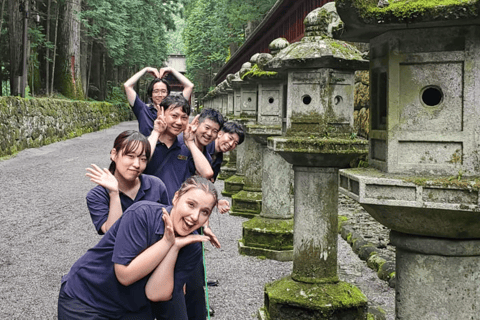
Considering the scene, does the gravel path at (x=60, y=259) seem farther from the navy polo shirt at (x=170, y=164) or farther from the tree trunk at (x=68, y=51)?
the tree trunk at (x=68, y=51)

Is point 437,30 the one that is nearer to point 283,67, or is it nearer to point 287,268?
point 283,67

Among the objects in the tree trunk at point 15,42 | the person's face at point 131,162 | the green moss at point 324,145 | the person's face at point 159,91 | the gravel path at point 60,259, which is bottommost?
the gravel path at point 60,259

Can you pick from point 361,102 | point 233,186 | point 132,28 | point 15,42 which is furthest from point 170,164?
point 132,28

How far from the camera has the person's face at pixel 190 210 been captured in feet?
7.45

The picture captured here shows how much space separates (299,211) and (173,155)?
1362 millimetres

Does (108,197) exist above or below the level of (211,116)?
below

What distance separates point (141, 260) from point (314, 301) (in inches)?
102

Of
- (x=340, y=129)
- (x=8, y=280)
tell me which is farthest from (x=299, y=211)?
(x=8, y=280)

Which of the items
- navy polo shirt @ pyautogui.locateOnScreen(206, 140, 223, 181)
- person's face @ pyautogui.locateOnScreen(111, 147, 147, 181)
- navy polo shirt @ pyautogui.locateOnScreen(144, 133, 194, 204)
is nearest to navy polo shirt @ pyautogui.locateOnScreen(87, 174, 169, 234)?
person's face @ pyautogui.locateOnScreen(111, 147, 147, 181)

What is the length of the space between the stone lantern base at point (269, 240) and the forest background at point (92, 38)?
549 inches

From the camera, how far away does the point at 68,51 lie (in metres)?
24.6

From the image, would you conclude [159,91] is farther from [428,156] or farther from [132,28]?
[132,28]

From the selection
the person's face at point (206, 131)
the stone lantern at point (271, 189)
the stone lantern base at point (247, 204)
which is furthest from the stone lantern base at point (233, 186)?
the person's face at point (206, 131)

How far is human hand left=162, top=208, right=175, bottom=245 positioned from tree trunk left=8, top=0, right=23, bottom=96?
18.0 metres
